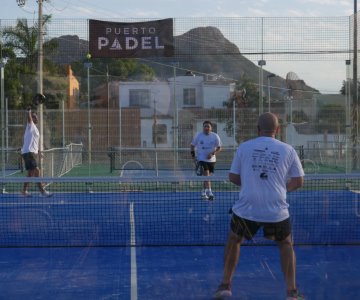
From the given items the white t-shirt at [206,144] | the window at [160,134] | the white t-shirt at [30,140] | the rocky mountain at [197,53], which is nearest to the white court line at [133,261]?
the white t-shirt at [206,144]

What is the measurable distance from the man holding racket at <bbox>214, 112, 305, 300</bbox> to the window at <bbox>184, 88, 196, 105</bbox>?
14.3 metres

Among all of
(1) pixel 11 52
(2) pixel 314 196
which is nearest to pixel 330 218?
(2) pixel 314 196

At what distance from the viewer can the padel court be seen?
693 centimetres

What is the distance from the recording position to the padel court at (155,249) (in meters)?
6.93

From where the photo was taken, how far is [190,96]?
2094 cm

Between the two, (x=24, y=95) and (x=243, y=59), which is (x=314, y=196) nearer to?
(x=243, y=59)

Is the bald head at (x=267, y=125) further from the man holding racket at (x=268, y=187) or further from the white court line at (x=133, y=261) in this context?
the white court line at (x=133, y=261)

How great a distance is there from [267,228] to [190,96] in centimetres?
1492

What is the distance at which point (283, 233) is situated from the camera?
620 centimetres

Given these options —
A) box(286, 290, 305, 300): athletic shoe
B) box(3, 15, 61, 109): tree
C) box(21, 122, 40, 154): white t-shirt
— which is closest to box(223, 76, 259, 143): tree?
box(3, 15, 61, 109): tree

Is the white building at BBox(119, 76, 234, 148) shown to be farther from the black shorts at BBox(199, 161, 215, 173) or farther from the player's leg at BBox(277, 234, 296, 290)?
the player's leg at BBox(277, 234, 296, 290)

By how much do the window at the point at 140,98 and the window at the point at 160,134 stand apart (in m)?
0.88

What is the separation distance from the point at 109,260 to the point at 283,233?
278 centimetres

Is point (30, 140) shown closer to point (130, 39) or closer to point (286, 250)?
point (130, 39)
